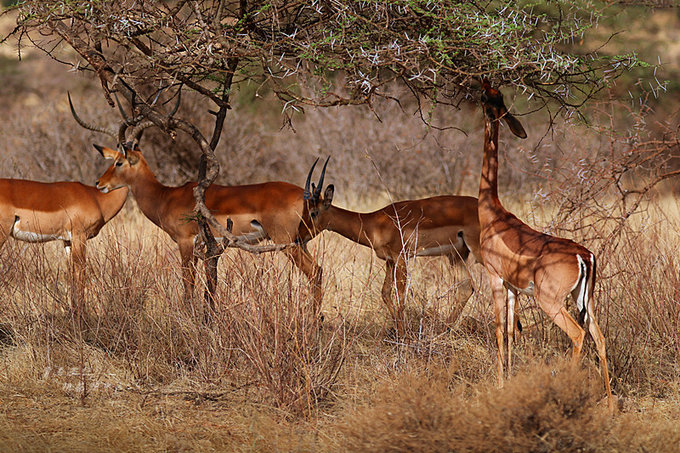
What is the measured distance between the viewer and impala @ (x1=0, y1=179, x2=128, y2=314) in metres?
7.24

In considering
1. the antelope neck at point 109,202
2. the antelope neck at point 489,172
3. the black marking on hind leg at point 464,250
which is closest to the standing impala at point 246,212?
the antelope neck at point 109,202

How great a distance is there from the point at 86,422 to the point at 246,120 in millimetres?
8922

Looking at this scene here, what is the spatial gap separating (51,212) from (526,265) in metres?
4.75

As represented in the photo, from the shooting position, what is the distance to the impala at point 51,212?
7238 millimetres

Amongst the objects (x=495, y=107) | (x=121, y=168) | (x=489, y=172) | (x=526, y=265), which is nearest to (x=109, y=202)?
(x=121, y=168)

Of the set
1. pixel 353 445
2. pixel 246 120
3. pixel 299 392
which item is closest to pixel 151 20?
pixel 299 392

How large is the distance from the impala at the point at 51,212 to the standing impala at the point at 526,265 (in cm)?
395

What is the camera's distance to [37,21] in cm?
493

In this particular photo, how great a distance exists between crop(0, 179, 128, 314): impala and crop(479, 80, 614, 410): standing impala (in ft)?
12.9

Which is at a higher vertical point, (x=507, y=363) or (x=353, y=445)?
(x=507, y=363)

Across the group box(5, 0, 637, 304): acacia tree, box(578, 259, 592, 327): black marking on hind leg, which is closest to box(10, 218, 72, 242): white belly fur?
box(5, 0, 637, 304): acacia tree

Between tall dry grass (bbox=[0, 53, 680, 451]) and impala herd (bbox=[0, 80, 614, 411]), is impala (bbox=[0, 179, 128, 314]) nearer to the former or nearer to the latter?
impala herd (bbox=[0, 80, 614, 411])

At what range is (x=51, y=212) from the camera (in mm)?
7332

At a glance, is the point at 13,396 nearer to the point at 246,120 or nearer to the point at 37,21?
the point at 37,21
